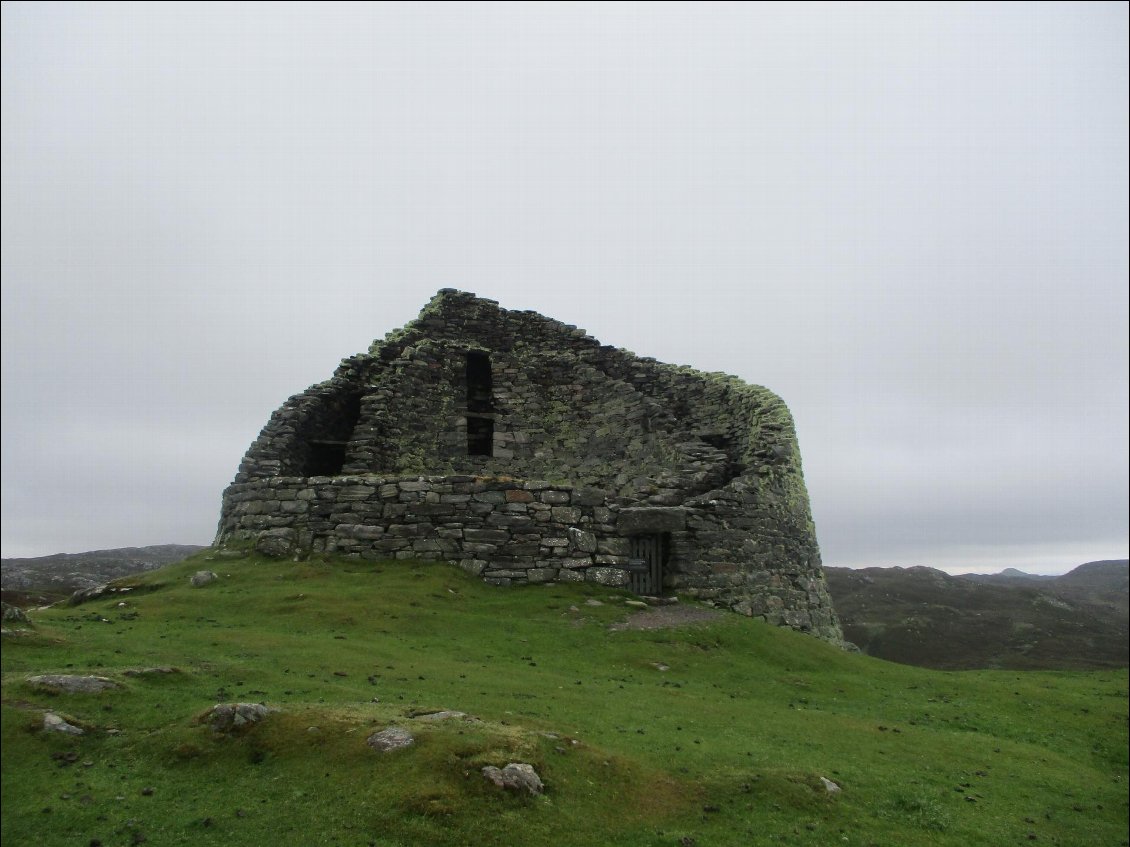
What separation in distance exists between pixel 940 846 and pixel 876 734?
4063 millimetres

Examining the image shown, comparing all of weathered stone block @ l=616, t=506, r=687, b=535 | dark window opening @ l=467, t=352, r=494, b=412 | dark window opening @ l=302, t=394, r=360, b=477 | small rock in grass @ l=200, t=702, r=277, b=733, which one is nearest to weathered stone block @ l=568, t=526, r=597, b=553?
weathered stone block @ l=616, t=506, r=687, b=535

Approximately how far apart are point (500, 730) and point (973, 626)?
161 feet

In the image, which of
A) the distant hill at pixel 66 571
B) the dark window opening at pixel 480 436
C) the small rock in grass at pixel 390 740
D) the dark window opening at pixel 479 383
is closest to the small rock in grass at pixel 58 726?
the small rock in grass at pixel 390 740

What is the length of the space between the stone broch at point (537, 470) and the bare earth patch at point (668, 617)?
1.50 meters

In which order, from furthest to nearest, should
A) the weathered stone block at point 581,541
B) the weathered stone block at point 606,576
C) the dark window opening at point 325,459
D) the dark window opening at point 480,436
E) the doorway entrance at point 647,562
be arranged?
the dark window opening at point 480,436 < the dark window opening at point 325,459 < the doorway entrance at point 647,562 < the weathered stone block at point 581,541 < the weathered stone block at point 606,576

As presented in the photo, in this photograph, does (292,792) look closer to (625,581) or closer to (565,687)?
(565,687)

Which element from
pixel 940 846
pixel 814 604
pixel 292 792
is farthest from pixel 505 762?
pixel 814 604

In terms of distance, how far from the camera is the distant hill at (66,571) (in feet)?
63.6

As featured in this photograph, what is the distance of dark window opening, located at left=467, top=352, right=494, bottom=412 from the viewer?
1191 inches

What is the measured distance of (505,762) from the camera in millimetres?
7879

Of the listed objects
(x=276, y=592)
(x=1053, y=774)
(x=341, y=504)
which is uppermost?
(x=341, y=504)

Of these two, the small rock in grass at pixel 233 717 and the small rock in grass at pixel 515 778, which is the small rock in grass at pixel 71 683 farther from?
the small rock in grass at pixel 515 778

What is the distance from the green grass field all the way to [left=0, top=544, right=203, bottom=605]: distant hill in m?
3.90

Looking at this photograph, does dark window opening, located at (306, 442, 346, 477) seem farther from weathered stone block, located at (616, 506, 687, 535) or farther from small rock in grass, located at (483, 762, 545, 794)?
small rock in grass, located at (483, 762, 545, 794)
